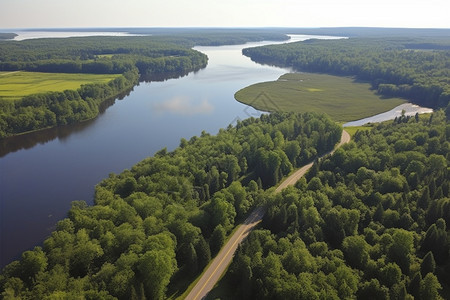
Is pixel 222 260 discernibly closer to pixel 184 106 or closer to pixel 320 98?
pixel 184 106

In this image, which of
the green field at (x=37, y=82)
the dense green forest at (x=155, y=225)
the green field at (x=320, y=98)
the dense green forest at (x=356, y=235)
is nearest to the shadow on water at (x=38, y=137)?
the green field at (x=37, y=82)

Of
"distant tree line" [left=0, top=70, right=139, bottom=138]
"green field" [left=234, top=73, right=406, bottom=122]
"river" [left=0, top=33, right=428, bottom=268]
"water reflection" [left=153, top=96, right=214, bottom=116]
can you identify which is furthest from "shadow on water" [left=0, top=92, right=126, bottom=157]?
"green field" [left=234, top=73, right=406, bottom=122]

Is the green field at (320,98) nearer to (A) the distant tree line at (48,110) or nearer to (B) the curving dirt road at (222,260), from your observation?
(A) the distant tree line at (48,110)

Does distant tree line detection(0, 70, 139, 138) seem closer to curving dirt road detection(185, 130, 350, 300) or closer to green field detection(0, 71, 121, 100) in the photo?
green field detection(0, 71, 121, 100)

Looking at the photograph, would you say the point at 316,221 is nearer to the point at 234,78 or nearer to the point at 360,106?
the point at 360,106

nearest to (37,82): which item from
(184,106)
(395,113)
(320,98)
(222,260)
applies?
(184,106)

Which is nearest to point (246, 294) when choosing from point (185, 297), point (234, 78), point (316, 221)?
point (185, 297)
